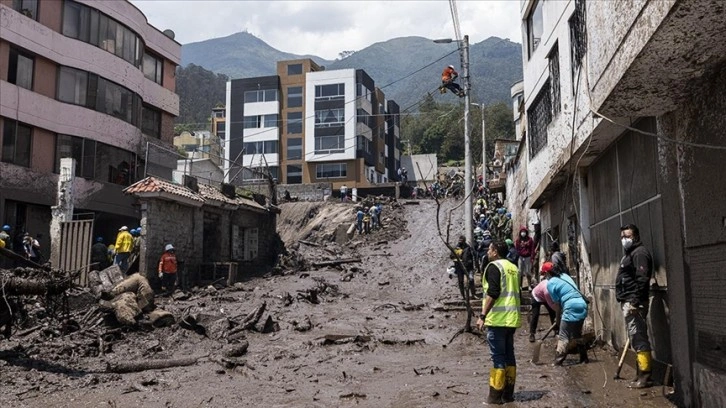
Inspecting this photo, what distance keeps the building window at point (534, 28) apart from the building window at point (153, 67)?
19389 millimetres

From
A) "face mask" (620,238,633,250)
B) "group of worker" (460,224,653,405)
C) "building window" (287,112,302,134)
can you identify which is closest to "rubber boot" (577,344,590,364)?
"group of worker" (460,224,653,405)

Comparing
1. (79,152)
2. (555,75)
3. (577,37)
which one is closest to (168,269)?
(79,152)

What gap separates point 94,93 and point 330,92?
34.9 metres

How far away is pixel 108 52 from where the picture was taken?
1017 inches

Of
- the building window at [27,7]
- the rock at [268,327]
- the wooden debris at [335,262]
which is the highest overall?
the building window at [27,7]

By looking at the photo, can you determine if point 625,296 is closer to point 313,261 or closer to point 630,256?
point 630,256

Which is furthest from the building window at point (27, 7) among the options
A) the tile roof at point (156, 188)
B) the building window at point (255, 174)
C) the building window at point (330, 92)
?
the building window at point (330, 92)

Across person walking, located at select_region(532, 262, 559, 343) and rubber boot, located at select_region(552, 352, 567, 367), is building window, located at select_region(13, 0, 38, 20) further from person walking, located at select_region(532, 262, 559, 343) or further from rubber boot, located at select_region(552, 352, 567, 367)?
rubber boot, located at select_region(552, 352, 567, 367)

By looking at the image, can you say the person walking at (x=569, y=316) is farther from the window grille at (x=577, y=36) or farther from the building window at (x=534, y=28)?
the building window at (x=534, y=28)

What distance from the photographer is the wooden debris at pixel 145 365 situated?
10.4 meters

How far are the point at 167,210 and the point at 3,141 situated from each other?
7.44 metres

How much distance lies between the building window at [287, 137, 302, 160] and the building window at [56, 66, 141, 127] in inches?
1263

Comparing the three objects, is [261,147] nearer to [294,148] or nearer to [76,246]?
[294,148]

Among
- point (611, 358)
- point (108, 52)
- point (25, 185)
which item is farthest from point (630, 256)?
point (108, 52)
